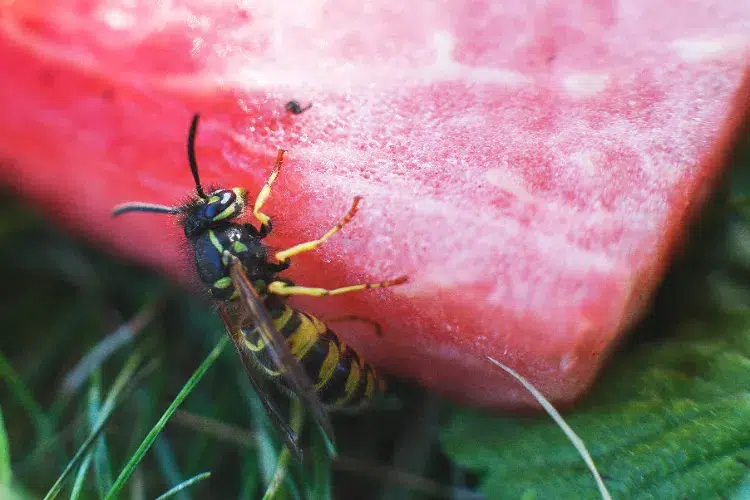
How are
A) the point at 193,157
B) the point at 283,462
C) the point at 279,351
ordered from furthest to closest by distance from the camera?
the point at 283,462 → the point at 193,157 → the point at 279,351

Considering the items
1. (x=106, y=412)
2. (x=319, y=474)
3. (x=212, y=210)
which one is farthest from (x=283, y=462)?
(x=212, y=210)

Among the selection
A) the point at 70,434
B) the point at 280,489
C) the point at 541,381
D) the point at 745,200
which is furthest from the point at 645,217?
the point at 70,434

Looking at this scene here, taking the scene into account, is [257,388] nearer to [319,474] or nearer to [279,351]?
[279,351]

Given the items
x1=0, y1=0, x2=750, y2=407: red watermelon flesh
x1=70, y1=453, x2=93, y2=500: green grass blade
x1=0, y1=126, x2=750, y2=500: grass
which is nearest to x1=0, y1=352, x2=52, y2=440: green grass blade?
x1=0, y1=126, x2=750, y2=500: grass

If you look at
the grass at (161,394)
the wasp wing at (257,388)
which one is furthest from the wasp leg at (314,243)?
the grass at (161,394)

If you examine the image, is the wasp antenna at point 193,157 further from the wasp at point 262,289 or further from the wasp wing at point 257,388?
the wasp wing at point 257,388

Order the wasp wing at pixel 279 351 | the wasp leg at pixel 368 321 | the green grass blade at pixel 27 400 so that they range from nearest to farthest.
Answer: the wasp wing at pixel 279 351 → the wasp leg at pixel 368 321 → the green grass blade at pixel 27 400

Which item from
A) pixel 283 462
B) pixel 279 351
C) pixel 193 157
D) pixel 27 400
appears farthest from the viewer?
pixel 27 400

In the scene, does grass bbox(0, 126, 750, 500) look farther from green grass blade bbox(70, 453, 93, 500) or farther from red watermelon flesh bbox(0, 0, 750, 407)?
red watermelon flesh bbox(0, 0, 750, 407)
